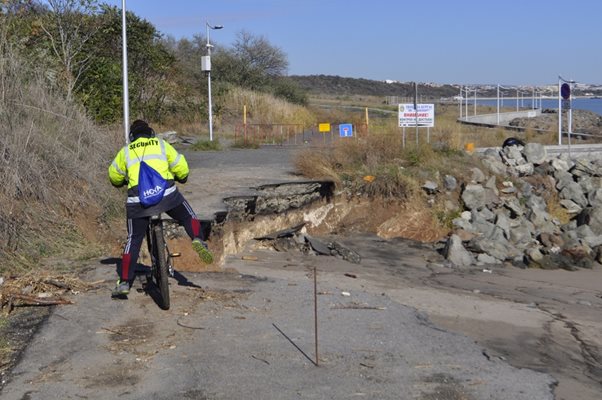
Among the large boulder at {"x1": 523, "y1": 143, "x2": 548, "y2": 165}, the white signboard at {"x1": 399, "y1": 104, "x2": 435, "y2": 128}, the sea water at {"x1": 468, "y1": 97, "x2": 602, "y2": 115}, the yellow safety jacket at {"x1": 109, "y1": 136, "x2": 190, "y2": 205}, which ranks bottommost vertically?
the large boulder at {"x1": 523, "y1": 143, "x2": 548, "y2": 165}

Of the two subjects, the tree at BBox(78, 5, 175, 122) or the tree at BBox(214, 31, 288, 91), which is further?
the tree at BBox(214, 31, 288, 91)

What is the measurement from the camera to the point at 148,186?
754 cm

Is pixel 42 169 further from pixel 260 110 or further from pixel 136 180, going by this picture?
pixel 260 110

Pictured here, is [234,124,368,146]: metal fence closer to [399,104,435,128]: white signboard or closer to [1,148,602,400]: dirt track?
[399,104,435,128]: white signboard

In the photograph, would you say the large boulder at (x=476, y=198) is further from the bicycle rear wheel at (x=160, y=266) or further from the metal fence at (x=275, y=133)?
the metal fence at (x=275, y=133)

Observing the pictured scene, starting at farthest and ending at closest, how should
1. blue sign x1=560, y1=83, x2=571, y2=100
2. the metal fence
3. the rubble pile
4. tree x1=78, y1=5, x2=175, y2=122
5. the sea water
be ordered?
the sea water → the metal fence → blue sign x1=560, y1=83, x2=571, y2=100 → tree x1=78, y1=5, x2=175, y2=122 → the rubble pile

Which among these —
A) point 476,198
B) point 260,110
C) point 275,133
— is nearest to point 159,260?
point 476,198

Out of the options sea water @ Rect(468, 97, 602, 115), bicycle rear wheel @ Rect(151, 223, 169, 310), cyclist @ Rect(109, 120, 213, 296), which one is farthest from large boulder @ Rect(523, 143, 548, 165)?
sea water @ Rect(468, 97, 602, 115)

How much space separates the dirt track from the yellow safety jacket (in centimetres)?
120

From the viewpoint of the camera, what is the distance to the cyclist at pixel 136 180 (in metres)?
7.57

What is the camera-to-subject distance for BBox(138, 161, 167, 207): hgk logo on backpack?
7516 millimetres

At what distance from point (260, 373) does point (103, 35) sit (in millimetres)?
23556

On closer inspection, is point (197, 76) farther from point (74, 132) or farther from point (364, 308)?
point (364, 308)

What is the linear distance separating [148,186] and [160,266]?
0.81 m
